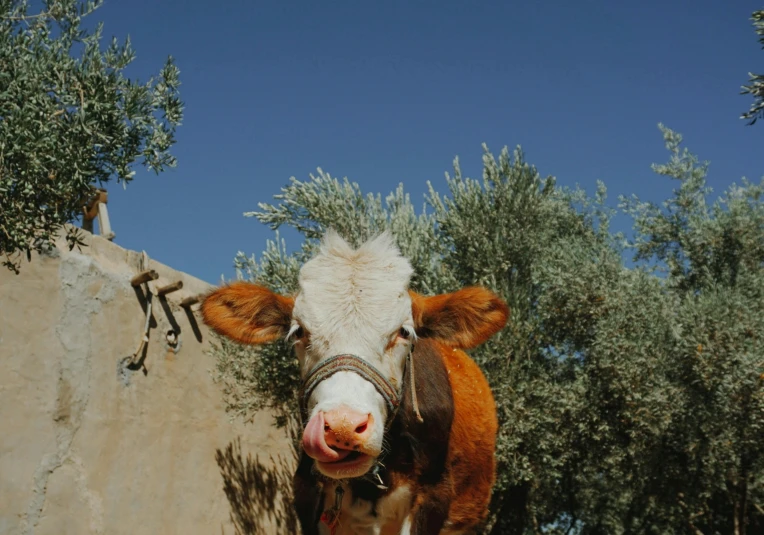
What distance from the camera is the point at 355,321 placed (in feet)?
14.6

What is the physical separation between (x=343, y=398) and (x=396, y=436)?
3.51ft

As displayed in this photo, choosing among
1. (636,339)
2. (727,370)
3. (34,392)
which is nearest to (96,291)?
(34,392)

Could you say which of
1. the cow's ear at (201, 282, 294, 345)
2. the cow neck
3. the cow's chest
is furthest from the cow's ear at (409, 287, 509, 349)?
the cow's chest

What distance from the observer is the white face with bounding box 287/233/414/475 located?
4066mm

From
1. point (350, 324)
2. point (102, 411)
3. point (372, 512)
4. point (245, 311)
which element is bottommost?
point (372, 512)

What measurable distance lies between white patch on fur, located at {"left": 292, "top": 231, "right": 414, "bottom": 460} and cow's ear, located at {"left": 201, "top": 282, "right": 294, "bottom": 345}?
A: 51cm

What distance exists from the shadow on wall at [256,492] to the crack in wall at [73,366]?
270 centimetres

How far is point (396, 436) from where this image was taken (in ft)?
15.9

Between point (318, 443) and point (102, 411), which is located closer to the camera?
point (318, 443)

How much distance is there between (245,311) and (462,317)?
1704 millimetres

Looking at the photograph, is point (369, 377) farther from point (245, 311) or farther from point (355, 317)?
point (245, 311)

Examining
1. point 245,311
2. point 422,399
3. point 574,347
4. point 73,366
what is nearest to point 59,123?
point 245,311

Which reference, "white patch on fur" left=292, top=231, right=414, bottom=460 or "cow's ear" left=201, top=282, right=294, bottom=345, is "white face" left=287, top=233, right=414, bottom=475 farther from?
"cow's ear" left=201, top=282, right=294, bottom=345

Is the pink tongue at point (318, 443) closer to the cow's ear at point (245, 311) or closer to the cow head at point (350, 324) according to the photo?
the cow head at point (350, 324)
